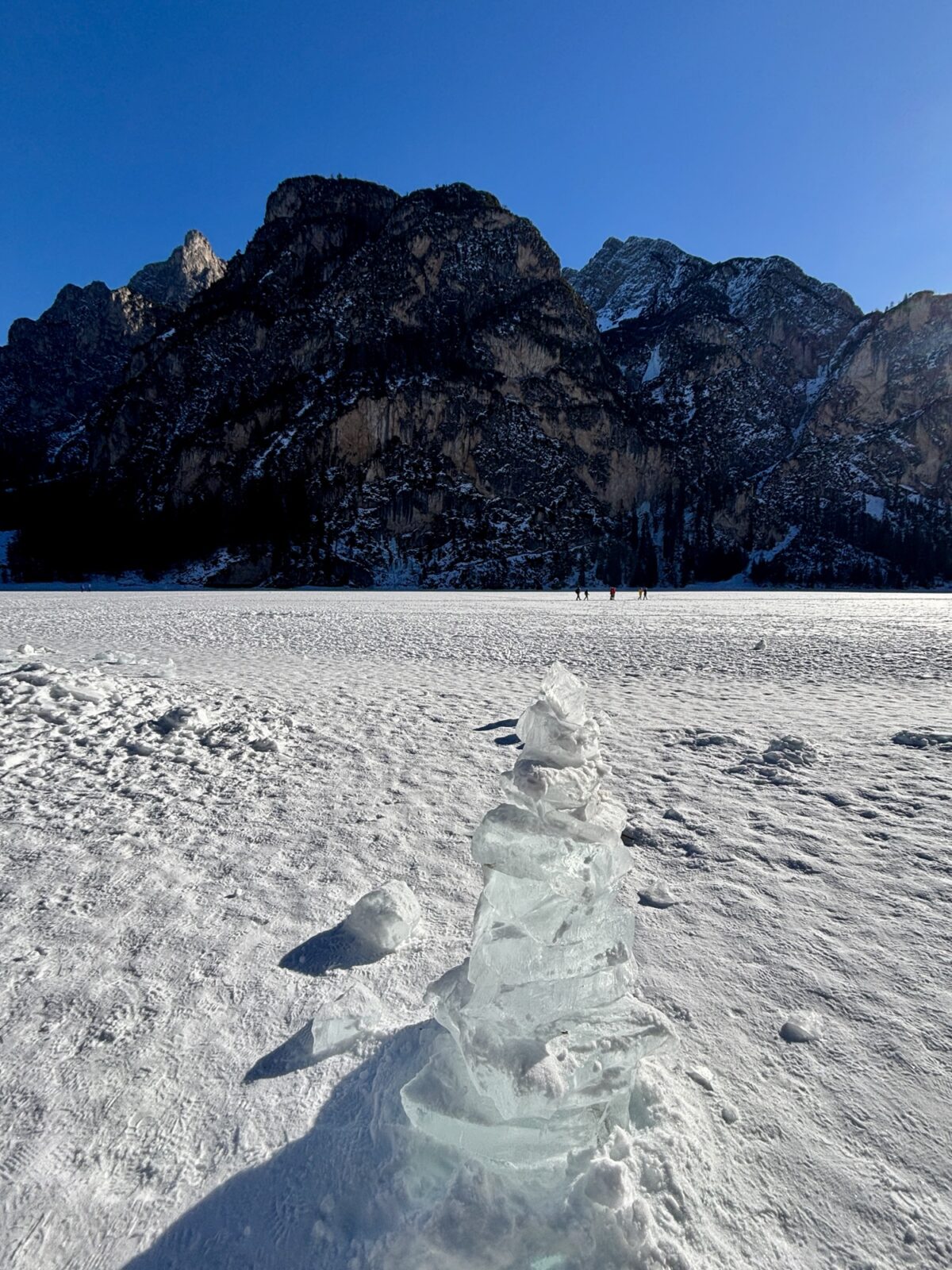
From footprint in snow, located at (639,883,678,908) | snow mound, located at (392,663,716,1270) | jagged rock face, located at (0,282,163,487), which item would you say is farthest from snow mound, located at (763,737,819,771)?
jagged rock face, located at (0,282,163,487)

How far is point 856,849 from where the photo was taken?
3.47 metres

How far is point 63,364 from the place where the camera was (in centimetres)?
13475

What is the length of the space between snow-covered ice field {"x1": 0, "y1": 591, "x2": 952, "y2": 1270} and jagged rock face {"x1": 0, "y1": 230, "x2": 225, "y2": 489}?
143796 millimetres

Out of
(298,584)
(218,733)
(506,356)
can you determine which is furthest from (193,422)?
(218,733)

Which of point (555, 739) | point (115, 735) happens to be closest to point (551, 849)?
point (555, 739)

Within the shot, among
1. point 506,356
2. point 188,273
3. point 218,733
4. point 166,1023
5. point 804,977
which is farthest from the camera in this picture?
point 188,273

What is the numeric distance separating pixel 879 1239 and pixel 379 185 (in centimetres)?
13664

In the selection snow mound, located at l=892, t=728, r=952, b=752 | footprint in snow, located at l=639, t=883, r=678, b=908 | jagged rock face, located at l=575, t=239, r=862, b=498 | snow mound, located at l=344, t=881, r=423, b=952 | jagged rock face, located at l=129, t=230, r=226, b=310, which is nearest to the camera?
snow mound, located at l=344, t=881, r=423, b=952

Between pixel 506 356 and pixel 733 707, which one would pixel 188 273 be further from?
pixel 733 707

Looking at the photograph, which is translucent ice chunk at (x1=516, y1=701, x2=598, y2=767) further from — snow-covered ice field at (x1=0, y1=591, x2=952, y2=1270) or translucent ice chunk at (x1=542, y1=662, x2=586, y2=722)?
snow-covered ice field at (x1=0, y1=591, x2=952, y2=1270)

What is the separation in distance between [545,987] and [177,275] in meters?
215

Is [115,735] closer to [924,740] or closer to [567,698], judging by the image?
[567,698]

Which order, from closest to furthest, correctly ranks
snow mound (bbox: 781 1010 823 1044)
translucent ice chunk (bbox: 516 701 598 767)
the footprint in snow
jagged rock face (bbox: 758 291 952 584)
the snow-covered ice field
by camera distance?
1. the snow-covered ice field
2. translucent ice chunk (bbox: 516 701 598 767)
3. snow mound (bbox: 781 1010 823 1044)
4. the footprint in snow
5. jagged rock face (bbox: 758 291 952 584)

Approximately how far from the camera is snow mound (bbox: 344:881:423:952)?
8.50 feet
